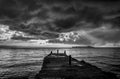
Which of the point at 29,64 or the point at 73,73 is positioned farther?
the point at 29,64

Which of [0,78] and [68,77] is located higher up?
[68,77]

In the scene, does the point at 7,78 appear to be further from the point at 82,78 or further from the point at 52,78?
the point at 82,78

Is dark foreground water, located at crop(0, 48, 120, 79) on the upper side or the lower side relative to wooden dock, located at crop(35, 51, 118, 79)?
lower

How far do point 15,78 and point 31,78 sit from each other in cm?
295

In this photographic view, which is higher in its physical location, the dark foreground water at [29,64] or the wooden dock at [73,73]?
the wooden dock at [73,73]

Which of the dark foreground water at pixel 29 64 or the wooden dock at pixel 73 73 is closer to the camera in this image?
the wooden dock at pixel 73 73

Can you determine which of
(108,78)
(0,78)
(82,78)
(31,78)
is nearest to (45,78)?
(82,78)

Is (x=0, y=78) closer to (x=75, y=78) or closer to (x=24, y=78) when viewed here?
(x=24, y=78)

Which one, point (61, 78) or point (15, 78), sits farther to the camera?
point (15, 78)

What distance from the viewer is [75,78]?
35.2ft

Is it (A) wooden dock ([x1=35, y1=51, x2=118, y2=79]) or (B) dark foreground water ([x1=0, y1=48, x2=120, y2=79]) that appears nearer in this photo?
(A) wooden dock ([x1=35, y1=51, x2=118, y2=79])

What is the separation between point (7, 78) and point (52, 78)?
38.3ft

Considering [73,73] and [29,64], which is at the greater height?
[73,73]

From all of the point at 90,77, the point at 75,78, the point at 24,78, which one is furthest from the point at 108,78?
the point at 24,78
